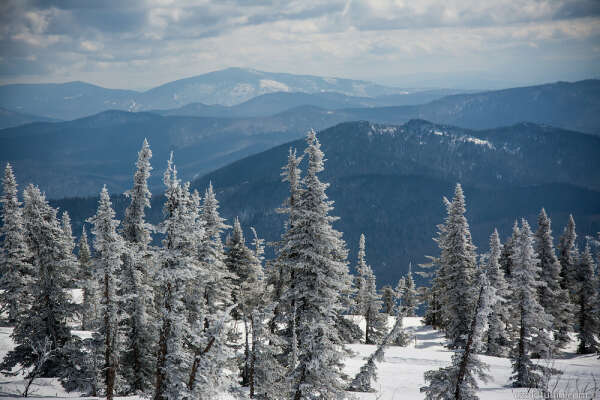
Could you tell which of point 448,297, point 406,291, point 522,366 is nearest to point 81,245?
point 406,291

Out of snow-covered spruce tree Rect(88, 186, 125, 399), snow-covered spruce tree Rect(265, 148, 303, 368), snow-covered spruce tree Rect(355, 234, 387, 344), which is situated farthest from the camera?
snow-covered spruce tree Rect(355, 234, 387, 344)

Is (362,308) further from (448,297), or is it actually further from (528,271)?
(528,271)

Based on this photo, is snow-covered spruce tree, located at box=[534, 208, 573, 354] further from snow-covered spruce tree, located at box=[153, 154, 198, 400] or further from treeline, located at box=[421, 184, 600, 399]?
snow-covered spruce tree, located at box=[153, 154, 198, 400]

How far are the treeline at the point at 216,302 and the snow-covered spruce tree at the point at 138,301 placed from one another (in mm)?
73

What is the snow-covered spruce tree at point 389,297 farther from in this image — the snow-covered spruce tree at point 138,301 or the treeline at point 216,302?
the snow-covered spruce tree at point 138,301

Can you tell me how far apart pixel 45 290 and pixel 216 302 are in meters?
10.8

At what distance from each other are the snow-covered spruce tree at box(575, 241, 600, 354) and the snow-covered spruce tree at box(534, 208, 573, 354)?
130cm

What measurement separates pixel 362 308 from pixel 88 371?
2919cm

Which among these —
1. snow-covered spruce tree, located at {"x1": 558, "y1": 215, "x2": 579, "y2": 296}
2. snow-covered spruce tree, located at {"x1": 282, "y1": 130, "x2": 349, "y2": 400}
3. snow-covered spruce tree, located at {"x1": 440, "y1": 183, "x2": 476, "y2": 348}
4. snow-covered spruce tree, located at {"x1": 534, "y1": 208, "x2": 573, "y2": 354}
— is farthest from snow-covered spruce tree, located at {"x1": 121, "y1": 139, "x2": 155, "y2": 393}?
snow-covered spruce tree, located at {"x1": 558, "y1": 215, "x2": 579, "y2": 296}

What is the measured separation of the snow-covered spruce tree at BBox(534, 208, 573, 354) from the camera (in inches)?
1777

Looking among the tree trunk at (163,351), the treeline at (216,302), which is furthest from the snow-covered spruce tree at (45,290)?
the tree trunk at (163,351)

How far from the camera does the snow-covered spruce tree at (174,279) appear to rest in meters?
14.1

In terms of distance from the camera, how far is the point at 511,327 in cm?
4303

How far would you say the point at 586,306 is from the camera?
1772 inches
